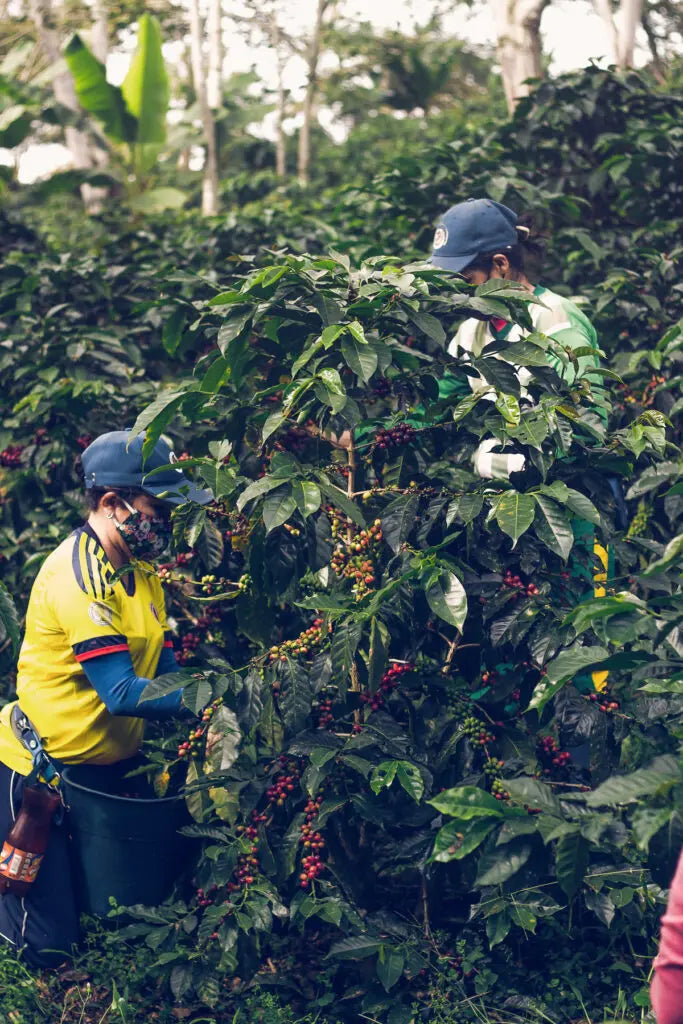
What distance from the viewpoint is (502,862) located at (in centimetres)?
216

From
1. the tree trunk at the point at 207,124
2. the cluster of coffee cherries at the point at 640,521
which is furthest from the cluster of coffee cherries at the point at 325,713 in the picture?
the tree trunk at the point at 207,124

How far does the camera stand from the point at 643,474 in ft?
10.5

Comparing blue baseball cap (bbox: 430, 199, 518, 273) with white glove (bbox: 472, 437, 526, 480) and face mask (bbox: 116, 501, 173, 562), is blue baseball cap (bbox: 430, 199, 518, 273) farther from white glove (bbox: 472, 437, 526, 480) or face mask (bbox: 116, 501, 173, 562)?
face mask (bbox: 116, 501, 173, 562)

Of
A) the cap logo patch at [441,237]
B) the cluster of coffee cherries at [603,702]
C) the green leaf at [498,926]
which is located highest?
the cap logo patch at [441,237]

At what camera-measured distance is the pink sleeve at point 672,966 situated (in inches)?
57.1

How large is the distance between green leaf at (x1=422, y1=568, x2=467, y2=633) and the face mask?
96 centimetres

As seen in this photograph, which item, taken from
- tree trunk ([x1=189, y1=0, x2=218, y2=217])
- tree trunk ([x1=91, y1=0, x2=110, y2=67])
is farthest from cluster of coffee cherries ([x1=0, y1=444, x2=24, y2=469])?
tree trunk ([x1=91, y1=0, x2=110, y2=67])

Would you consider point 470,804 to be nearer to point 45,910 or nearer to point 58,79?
point 45,910

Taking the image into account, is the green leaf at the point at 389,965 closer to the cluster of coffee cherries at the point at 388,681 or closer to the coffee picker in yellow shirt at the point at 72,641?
the cluster of coffee cherries at the point at 388,681

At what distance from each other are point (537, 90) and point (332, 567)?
354cm

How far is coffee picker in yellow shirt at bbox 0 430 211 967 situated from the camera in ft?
10.7

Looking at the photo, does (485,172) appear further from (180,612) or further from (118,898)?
(118,898)

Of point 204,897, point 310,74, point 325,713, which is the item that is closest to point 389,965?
point 204,897

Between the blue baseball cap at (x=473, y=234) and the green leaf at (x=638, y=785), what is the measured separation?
2170 mm
